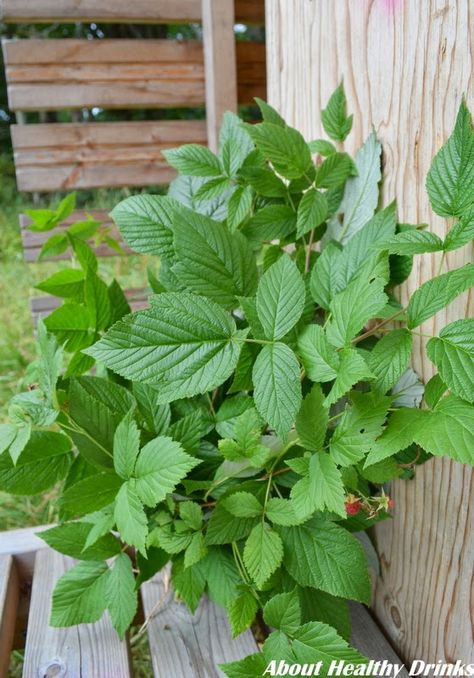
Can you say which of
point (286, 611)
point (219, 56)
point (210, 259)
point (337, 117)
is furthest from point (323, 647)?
point (219, 56)

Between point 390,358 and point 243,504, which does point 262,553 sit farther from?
point 390,358

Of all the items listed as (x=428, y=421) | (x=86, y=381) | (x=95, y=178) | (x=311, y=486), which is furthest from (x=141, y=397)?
(x=95, y=178)

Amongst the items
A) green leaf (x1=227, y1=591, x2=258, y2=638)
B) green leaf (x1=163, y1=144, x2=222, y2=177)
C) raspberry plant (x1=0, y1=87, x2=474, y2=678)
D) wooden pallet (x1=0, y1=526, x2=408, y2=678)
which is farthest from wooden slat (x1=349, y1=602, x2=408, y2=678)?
green leaf (x1=163, y1=144, x2=222, y2=177)

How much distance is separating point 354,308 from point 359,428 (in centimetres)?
13

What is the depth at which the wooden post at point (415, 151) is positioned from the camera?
26.1 inches

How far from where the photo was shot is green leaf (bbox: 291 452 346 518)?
0.62 metres

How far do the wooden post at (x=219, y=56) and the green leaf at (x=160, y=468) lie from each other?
1.36 m

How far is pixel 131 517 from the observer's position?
681 mm

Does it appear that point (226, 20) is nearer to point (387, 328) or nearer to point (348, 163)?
point (348, 163)

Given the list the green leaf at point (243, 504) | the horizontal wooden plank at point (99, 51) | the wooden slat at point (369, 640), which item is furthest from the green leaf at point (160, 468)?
the horizontal wooden plank at point (99, 51)

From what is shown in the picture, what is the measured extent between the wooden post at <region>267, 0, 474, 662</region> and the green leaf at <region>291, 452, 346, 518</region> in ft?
0.56

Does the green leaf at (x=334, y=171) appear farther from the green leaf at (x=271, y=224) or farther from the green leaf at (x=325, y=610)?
the green leaf at (x=325, y=610)

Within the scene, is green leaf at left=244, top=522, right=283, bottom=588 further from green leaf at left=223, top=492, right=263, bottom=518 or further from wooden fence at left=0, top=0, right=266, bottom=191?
wooden fence at left=0, top=0, right=266, bottom=191

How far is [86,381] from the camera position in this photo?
820 mm
